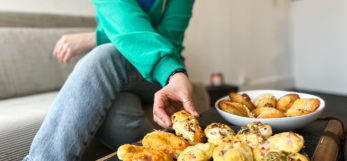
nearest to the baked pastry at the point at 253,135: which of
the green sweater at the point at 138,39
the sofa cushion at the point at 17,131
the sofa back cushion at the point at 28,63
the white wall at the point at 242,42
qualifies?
the green sweater at the point at 138,39

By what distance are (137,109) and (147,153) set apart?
0.45 metres

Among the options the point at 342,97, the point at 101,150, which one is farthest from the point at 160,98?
the point at 342,97

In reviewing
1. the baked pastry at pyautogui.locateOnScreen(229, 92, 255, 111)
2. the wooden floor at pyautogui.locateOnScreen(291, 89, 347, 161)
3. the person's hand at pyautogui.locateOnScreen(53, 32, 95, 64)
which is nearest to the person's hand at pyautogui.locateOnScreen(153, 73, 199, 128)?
the baked pastry at pyautogui.locateOnScreen(229, 92, 255, 111)

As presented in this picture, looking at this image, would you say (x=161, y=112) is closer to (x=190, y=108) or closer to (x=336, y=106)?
(x=190, y=108)

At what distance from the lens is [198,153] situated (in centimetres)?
33

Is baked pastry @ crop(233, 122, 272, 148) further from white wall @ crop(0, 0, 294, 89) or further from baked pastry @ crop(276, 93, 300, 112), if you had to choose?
white wall @ crop(0, 0, 294, 89)

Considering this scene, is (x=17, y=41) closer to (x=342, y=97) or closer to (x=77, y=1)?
(x=77, y=1)

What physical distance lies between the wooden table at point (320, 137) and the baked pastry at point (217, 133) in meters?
0.04

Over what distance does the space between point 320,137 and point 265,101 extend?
0.44ft

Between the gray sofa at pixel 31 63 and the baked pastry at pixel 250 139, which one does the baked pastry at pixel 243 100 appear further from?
the gray sofa at pixel 31 63

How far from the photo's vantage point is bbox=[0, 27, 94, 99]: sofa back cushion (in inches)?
44.8

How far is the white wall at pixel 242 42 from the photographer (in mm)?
2072

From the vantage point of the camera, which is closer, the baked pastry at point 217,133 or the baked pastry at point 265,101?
the baked pastry at point 217,133

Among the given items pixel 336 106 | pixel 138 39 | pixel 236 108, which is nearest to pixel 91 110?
pixel 138 39
